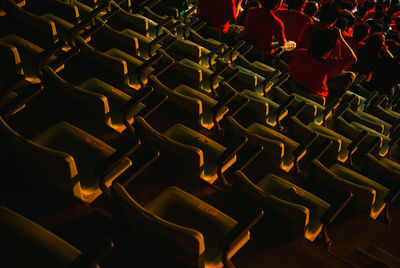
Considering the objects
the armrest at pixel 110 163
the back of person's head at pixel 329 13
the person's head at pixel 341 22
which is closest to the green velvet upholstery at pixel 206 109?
the armrest at pixel 110 163

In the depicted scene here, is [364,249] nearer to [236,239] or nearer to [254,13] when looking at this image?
[236,239]

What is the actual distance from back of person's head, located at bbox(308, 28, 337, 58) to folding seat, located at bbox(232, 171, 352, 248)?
115 centimetres

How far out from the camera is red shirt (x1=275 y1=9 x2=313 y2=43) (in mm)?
3566

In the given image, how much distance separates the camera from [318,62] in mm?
2713

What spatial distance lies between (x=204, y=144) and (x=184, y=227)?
723mm

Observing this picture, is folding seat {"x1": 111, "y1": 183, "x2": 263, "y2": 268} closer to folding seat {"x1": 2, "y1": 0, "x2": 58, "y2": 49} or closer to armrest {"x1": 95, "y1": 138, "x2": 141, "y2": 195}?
armrest {"x1": 95, "y1": 138, "x2": 141, "y2": 195}

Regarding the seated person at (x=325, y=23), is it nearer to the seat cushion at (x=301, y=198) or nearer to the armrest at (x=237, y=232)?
the seat cushion at (x=301, y=198)

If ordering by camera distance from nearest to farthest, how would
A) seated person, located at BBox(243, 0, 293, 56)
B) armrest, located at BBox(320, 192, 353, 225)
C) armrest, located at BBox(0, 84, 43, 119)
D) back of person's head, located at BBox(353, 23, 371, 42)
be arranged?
armrest, located at BBox(320, 192, 353, 225) < armrest, located at BBox(0, 84, 43, 119) < seated person, located at BBox(243, 0, 293, 56) < back of person's head, located at BBox(353, 23, 371, 42)

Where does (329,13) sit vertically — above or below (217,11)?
above

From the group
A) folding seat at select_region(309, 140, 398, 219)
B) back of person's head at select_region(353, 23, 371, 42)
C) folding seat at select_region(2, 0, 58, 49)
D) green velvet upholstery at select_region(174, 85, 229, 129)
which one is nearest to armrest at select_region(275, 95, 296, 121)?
green velvet upholstery at select_region(174, 85, 229, 129)

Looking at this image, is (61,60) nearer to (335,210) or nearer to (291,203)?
(291,203)

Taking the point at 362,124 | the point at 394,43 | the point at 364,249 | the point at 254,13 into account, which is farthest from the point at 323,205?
the point at 394,43

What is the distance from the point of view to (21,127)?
1.73 meters

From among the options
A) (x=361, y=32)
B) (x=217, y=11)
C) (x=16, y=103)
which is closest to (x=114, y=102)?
(x=16, y=103)
